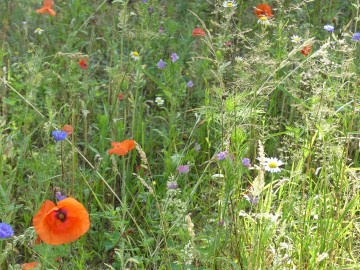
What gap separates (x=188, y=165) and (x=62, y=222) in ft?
2.54

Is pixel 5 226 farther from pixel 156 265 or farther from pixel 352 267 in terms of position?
pixel 352 267

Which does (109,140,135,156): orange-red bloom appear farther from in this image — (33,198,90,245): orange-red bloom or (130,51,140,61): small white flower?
(130,51,140,61): small white flower

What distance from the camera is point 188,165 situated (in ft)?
9.06

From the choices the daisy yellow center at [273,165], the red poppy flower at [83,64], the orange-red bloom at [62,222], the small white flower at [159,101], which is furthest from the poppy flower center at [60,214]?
the small white flower at [159,101]

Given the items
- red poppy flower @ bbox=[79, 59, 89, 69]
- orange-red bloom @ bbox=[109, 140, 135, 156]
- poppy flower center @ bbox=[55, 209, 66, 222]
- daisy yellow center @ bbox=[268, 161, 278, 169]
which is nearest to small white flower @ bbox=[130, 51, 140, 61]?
red poppy flower @ bbox=[79, 59, 89, 69]

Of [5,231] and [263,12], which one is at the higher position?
[263,12]

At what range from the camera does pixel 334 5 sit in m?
4.39

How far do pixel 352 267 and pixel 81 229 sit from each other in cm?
91

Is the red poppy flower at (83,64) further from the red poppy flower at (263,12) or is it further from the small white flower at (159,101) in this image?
the red poppy flower at (263,12)

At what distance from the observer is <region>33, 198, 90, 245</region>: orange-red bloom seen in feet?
6.75

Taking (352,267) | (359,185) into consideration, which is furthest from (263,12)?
(352,267)

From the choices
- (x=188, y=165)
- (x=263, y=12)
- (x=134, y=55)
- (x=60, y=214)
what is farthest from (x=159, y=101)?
(x=60, y=214)

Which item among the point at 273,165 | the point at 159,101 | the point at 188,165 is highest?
the point at 273,165

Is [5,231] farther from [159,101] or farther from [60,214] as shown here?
[159,101]
